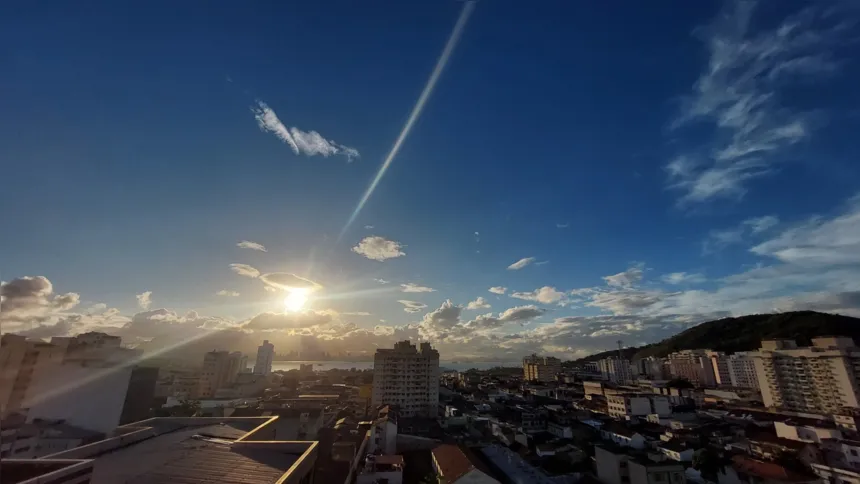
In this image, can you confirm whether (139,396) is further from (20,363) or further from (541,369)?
(541,369)


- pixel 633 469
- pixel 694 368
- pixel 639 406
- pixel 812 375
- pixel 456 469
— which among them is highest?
pixel 694 368

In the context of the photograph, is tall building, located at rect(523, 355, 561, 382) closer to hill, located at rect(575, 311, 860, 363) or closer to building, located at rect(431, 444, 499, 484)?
hill, located at rect(575, 311, 860, 363)

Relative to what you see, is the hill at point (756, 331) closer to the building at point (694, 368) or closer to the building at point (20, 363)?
the building at point (694, 368)

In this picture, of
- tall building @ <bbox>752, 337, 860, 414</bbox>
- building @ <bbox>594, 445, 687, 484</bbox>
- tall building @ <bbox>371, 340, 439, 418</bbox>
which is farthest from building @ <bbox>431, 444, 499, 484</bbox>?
tall building @ <bbox>752, 337, 860, 414</bbox>

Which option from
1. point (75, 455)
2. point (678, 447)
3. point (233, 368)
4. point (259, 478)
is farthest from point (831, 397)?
point (233, 368)

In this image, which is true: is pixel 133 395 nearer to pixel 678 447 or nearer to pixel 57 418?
pixel 57 418

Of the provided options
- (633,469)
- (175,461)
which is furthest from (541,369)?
(175,461)
